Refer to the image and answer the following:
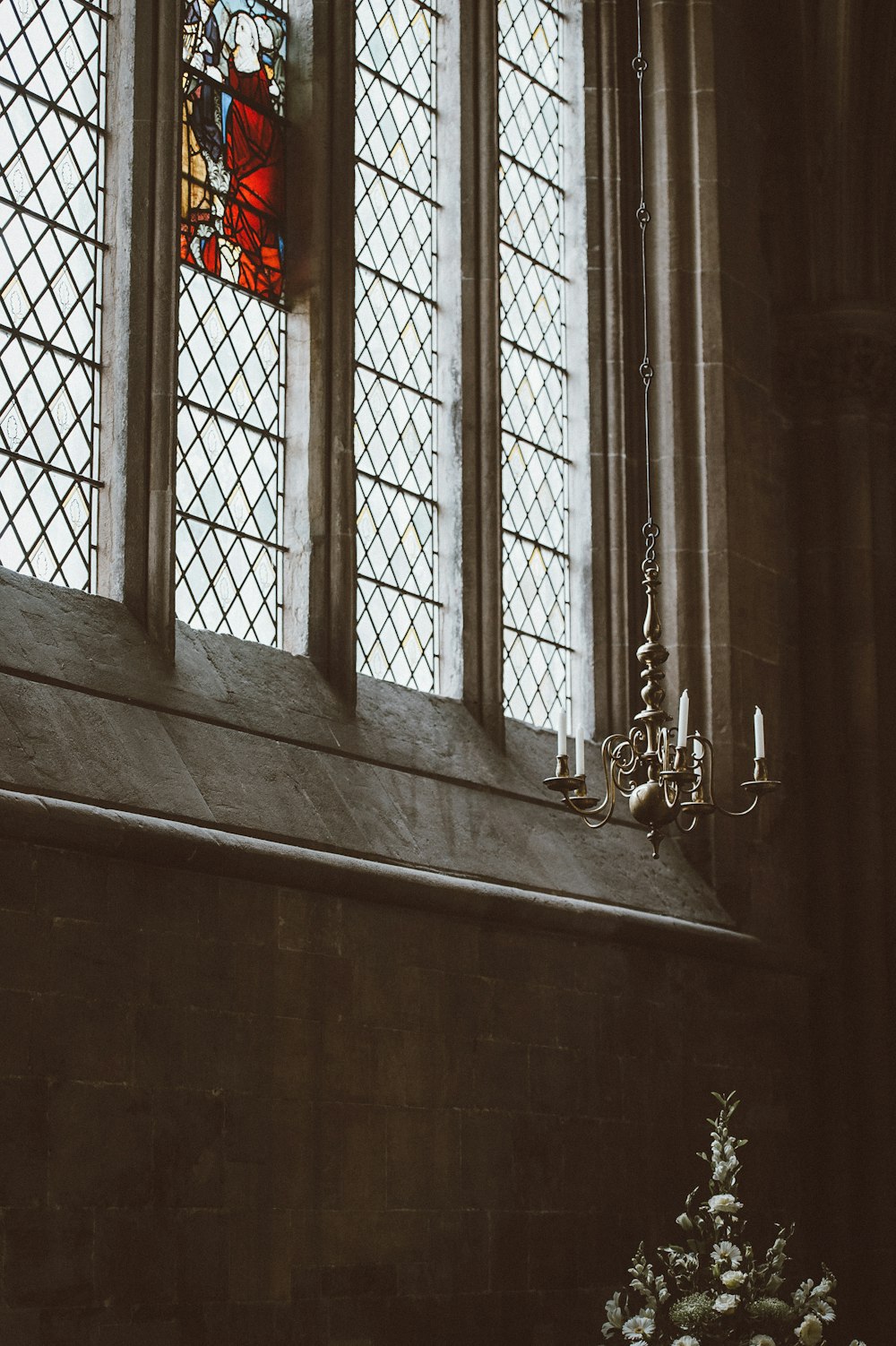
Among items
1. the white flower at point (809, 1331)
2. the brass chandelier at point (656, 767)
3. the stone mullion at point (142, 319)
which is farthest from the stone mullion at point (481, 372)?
the white flower at point (809, 1331)

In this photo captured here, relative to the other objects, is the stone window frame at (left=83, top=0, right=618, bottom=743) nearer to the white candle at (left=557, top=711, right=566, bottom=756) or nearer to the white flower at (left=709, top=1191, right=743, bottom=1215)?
the white candle at (left=557, top=711, right=566, bottom=756)

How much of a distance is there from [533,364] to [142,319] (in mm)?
2853

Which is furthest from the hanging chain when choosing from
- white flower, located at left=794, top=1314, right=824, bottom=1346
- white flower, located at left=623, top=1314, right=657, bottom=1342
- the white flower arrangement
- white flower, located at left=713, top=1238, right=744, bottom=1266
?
white flower, located at left=794, top=1314, right=824, bottom=1346

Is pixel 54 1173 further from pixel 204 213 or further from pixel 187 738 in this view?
pixel 204 213

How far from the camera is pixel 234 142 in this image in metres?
8.52

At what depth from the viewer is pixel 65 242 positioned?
7574mm

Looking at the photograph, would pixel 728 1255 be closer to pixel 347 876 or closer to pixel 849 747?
pixel 347 876

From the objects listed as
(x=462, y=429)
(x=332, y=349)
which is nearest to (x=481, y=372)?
(x=462, y=429)

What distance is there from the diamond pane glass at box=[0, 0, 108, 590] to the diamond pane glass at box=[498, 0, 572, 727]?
2529mm

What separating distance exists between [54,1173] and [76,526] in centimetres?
231

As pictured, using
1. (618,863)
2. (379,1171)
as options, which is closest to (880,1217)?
(618,863)

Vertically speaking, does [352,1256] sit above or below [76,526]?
below

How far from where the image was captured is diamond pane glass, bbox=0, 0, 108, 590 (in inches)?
285

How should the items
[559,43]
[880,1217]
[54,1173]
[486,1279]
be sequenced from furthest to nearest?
[559,43]
[880,1217]
[486,1279]
[54,1173]
